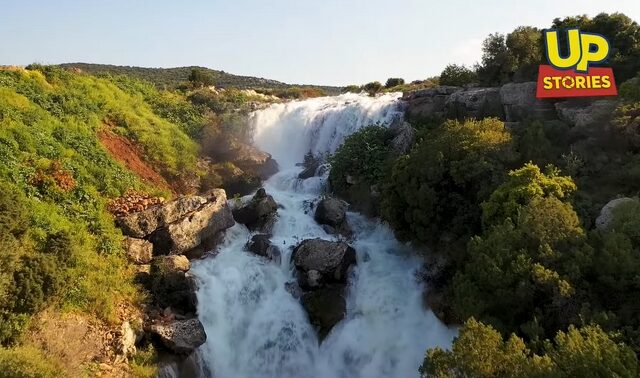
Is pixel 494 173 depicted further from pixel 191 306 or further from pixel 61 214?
pixel 61 214

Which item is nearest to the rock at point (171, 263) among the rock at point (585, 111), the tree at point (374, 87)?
the rock at point (585, 111)

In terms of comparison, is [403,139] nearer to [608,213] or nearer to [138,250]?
[608,213]

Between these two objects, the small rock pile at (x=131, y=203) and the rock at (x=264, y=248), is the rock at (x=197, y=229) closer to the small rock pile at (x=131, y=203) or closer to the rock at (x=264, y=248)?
the rock at (x=264, y=248)

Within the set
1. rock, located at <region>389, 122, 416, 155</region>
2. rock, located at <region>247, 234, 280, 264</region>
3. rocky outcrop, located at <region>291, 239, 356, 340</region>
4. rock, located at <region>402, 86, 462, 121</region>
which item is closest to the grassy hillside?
rock, located at <region>247, 234, 280, 264</region>

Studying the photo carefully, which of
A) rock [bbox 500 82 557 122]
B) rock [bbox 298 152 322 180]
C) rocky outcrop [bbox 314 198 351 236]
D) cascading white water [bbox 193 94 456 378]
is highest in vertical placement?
rock [bbox 500 82 557 122]

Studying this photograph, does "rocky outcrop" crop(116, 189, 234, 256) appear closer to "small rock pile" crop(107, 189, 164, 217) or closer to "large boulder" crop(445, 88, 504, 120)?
"small rock pile" crop(107, 189, 164, 217)

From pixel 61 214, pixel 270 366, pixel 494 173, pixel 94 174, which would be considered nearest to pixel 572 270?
pixel 494 173

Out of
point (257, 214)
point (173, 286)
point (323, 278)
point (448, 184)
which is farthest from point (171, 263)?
point (448, 184)
